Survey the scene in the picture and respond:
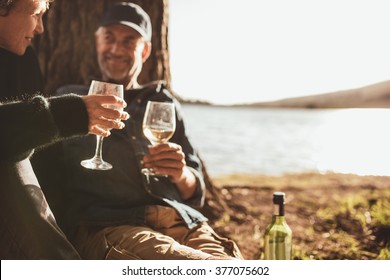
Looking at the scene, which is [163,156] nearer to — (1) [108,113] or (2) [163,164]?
(2) [163,164]

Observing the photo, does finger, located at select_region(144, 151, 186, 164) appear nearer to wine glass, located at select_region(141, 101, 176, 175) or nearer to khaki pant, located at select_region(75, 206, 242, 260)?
wine glass, located at select_region(141, 101, 176, 175)

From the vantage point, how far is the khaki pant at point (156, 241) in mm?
2129

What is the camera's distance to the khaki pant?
2129 mm

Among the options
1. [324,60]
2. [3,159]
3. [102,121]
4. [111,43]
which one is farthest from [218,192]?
[3,159]

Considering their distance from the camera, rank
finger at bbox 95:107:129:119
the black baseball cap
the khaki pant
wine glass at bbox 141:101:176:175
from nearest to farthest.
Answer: finger at bbox 95:107:129:119
the khaki pant
wine glass at bbox 141:101:176:175
the black baseball cap

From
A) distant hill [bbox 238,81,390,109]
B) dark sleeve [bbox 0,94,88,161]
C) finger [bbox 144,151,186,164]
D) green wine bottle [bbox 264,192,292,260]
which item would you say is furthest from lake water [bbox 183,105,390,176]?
dark sleeve [bbox 0,94,88,161]

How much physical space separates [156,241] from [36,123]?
0.82 metres

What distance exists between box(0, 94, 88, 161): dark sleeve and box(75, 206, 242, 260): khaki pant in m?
0.67

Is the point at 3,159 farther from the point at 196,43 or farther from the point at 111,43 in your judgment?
the point at 196,43

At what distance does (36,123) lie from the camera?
5.84ft

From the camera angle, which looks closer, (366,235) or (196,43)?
(366,235)

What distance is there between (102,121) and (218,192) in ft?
→ 6.96

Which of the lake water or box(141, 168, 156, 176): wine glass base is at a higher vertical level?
box(141, 168, 156, 176): wine glass base
